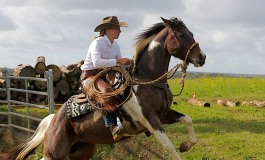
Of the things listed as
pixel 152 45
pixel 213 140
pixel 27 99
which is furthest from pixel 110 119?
pixel 27 99

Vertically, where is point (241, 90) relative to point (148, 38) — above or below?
below

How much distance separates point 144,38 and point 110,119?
1126 millimetres

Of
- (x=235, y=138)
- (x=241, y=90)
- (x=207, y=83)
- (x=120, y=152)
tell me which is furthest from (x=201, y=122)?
(x=207, y=83)

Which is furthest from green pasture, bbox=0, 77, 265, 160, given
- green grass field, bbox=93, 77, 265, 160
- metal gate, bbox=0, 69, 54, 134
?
metal gate, bbox=0, 69, 54, 134

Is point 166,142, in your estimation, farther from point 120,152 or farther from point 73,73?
point 73,73

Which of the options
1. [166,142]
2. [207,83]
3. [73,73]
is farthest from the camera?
[207,83]

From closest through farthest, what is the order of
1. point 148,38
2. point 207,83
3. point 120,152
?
point 148,38 < point 120,152 < point 207,83

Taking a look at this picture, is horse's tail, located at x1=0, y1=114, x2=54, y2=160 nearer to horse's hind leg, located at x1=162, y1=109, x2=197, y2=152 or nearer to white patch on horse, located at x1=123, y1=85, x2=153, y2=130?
white patch on horse, located at x1=123, y1=85, x2=153, y2=130

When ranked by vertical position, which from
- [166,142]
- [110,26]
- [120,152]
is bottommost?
[120,152]

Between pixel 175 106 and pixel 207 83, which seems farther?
pixel 207 83

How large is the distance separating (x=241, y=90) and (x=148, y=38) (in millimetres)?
15816

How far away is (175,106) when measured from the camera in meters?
14.6

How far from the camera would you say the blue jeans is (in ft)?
18.2

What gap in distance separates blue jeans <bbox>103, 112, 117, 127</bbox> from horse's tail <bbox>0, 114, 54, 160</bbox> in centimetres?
115
